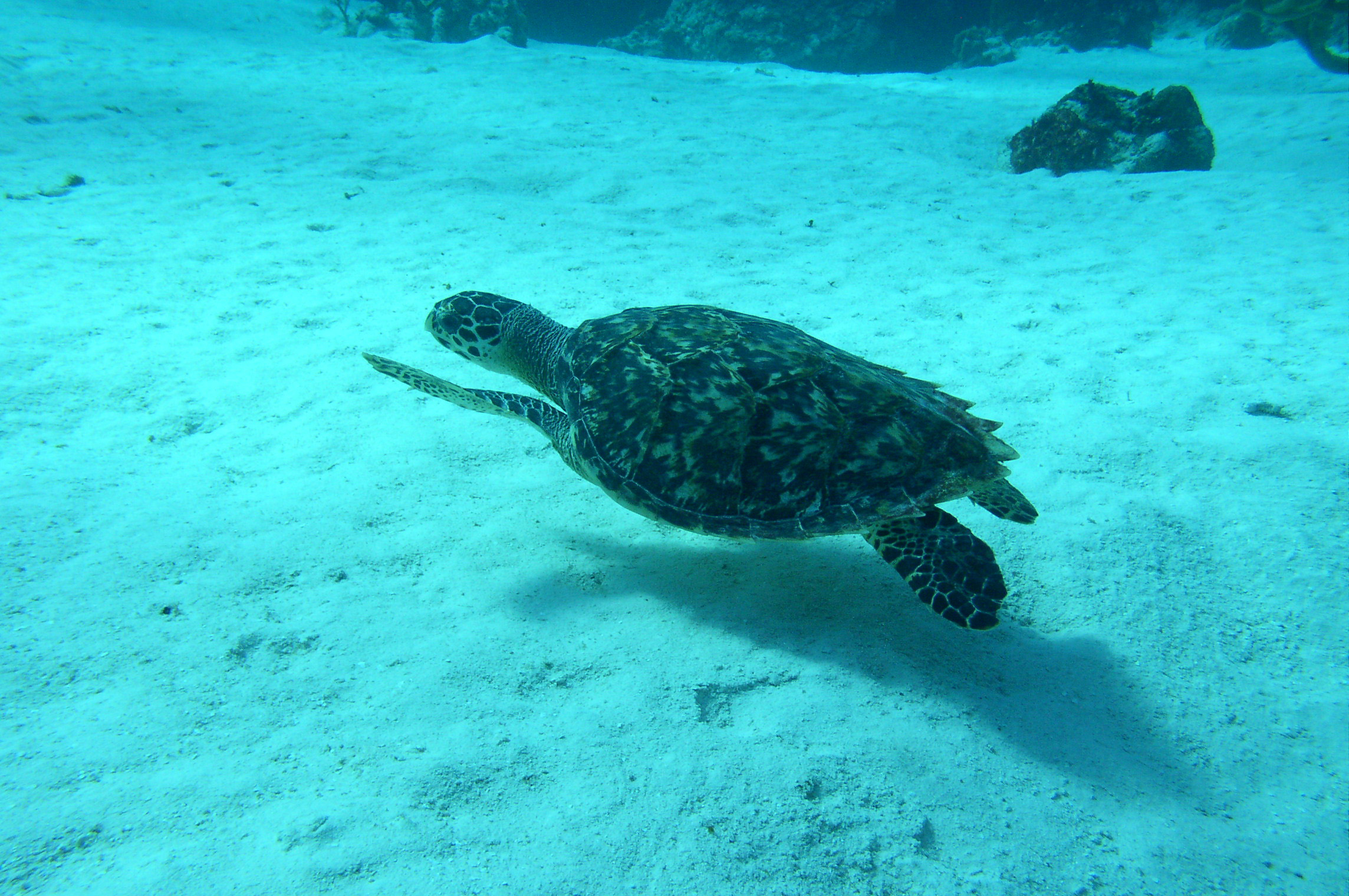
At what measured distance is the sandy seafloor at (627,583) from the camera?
68.1 inches

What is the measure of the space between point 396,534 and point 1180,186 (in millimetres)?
9255

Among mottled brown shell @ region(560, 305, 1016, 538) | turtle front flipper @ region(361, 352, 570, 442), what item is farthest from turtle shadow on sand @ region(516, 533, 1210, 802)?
turtle front flipper @ region(361, 352, 570, 442)

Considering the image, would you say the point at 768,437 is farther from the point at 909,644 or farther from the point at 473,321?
the point at 473,321

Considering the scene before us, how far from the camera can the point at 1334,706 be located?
6.89ft

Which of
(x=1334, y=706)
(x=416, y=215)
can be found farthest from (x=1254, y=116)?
(x=416, y=215)

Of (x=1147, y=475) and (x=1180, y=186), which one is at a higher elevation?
(x=1180, y=186)

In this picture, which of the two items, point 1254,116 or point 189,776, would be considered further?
point 1254,116

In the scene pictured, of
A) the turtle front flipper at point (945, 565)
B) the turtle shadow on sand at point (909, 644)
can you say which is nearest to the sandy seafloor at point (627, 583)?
the turtle shadow on sand at point (909, 644)

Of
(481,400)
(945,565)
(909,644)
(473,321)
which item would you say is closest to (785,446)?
(945,565)

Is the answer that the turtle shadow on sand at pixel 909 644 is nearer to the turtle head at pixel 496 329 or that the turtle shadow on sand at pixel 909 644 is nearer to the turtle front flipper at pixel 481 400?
the turtle front flipper at pixel 481 400

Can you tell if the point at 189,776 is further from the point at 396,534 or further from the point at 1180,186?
the point at 1180,186

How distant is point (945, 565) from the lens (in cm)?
231

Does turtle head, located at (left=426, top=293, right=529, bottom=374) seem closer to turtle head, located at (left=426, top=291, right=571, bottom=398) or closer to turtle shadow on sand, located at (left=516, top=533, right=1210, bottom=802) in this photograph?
turtle head, located at (left=426, top=291, right=571, bottom=398)

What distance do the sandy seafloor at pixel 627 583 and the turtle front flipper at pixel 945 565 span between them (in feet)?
1.09
